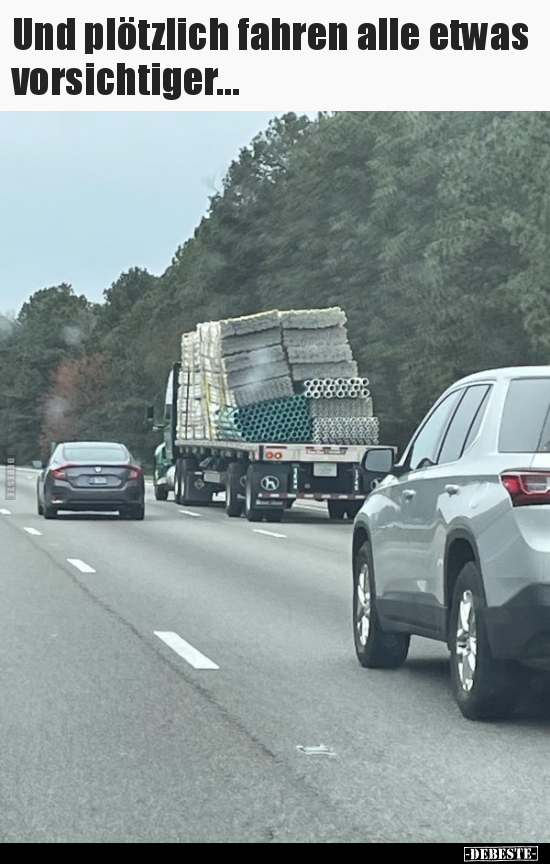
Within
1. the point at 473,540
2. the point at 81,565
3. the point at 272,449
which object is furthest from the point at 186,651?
the point at 272,449

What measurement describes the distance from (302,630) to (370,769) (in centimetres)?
561

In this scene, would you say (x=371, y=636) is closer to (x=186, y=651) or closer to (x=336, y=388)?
(x=186, y=651)

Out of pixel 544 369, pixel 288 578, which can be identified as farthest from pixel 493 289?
pixel 544 369

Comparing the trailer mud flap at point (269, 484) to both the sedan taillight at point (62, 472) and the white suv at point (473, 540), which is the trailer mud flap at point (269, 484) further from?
the white suv at point (473, 540)

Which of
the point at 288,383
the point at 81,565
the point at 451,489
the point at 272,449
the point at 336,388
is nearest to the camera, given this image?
the point at 451,489

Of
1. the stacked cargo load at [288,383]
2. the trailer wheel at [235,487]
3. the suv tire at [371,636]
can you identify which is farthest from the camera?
the trailer wheel at [235,487]

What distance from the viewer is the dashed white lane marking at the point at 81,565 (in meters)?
18.9

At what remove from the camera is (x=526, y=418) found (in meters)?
8.84

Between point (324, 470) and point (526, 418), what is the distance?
21867 millimetres

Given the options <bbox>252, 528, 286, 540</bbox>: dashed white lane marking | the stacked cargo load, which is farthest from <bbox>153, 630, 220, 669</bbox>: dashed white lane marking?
the stacked cargo load

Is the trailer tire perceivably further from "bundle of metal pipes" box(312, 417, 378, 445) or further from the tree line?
the tree line

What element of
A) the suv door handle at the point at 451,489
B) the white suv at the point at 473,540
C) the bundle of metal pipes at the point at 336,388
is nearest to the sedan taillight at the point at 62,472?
the bundle of metal pipes at the point at 336,388

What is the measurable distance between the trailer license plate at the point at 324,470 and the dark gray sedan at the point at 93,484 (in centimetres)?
302
